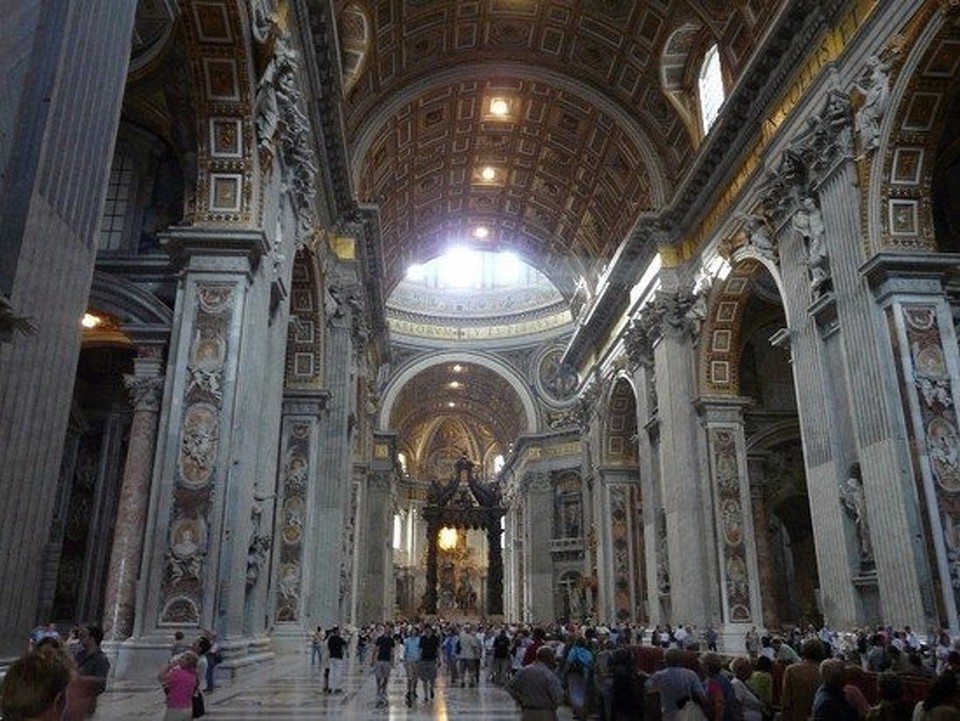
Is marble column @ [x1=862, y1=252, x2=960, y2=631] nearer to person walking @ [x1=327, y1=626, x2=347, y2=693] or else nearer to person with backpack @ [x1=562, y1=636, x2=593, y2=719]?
person with backpack @ [x1=562, y1=636, x2=593, y2=719]

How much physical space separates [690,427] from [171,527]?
440 inches

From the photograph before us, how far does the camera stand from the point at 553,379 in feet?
122

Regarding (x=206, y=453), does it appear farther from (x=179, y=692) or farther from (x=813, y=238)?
(x=813, y=238)

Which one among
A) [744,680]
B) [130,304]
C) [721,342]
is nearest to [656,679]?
[744,680]

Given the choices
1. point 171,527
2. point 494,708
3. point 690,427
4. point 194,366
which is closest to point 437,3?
point 690,427

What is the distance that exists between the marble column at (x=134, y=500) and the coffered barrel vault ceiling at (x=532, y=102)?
→ 30.1 feet

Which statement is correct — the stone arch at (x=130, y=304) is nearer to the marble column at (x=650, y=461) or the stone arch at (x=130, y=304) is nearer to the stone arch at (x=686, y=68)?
the marble column at (x=650, y=461)

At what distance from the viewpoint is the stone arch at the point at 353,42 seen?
604 inches

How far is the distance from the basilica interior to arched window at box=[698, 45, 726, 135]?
10 cm

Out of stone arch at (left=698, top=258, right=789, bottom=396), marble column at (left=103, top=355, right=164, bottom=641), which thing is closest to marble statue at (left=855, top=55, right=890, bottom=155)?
stone arch at (left=698, top=258, right=789, bottom=396)

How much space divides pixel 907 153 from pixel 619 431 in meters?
14.4

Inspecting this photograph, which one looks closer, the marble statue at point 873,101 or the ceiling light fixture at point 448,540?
the marble statue at point 873,101

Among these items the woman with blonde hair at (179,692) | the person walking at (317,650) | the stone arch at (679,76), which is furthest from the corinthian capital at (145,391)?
the stone arch at (679,76)

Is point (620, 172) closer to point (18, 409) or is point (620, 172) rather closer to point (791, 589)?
point (791, 589)
